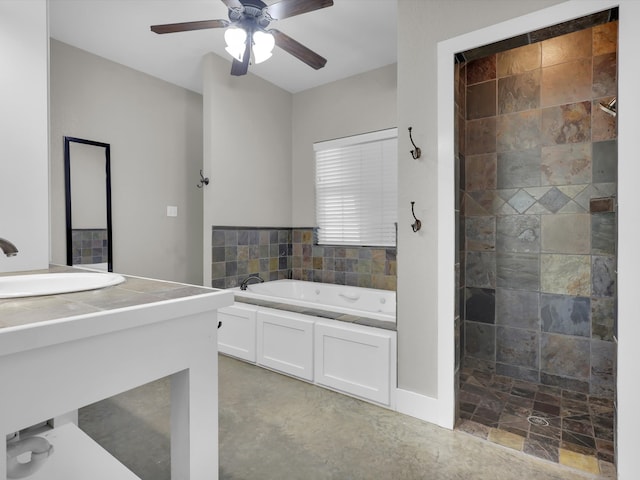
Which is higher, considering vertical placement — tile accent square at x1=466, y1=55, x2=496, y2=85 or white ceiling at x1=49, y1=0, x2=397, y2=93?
white ceiling at x1=49, y1=0, x2=397, y2=93

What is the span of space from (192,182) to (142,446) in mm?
2649

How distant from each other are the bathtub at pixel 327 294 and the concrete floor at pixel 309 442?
84cm

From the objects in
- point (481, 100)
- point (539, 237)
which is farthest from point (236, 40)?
point (539, 237)

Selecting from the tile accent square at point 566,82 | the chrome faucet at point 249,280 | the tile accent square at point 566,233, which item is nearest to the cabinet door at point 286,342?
the chrome faucet at point 249,280

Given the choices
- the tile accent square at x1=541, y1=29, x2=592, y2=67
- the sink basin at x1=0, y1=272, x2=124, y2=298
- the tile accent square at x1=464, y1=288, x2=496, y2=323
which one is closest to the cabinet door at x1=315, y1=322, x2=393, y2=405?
the tile accent square at x1=464, y1=288, x2=496, y2=323

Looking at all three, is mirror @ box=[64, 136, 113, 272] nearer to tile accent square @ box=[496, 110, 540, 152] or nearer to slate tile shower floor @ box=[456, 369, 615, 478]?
slate tile shower floor @ box=[456, 369, 615, 478]

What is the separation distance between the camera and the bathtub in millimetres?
3173

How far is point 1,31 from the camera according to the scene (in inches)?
66.3

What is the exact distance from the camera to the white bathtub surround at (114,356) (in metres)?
0.67

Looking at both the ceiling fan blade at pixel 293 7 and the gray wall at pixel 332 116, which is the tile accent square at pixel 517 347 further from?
the ceiling fan blade at pixel 293 7

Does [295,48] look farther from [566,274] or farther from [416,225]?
[566,274]

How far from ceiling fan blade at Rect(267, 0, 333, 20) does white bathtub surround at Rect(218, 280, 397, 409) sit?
1839mm
